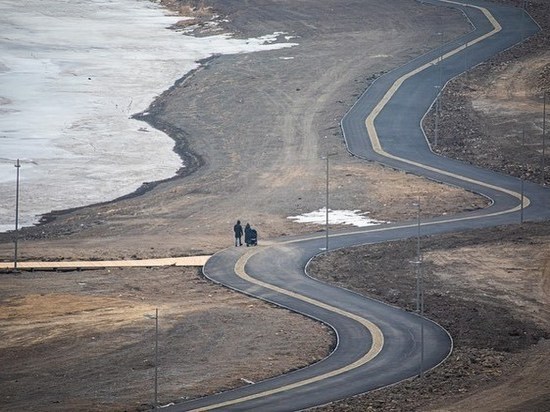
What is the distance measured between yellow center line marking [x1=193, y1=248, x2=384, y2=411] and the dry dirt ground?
6.20ft

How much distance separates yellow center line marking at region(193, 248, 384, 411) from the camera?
5169 centimetres

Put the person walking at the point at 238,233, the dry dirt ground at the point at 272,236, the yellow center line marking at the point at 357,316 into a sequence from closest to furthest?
the yellow center line marking at the point at 357,316, the dry dirt ground at the point at 272,236, the person walking at the point at 238,233

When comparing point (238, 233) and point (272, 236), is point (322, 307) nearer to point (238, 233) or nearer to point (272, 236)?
point (238, 233)

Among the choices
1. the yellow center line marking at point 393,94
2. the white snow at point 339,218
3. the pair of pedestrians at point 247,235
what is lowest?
the white snow at point 339,218

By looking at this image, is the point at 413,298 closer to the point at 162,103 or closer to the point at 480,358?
the point at 480,358

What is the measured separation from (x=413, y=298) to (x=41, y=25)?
9878 cm

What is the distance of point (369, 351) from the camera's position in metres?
57.4

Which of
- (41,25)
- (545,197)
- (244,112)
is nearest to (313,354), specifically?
(545,197)

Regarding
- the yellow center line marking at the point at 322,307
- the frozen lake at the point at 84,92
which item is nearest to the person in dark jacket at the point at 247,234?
the yellow center line marking at the point at 322,307

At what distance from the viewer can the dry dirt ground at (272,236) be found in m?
54.0

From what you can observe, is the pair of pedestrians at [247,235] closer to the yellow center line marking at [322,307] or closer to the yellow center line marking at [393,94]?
the yellow center line marking at [322,307]

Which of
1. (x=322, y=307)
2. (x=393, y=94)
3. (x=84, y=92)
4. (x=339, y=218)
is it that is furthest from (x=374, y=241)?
(x=84, y=92)

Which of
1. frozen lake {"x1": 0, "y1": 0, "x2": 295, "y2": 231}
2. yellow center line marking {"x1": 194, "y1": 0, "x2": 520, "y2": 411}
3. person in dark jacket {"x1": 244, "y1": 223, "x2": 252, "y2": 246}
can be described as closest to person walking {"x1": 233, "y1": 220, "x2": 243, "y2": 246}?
person in dark jacket {"x1": 244, "y1": 223, "x2": 252, "y2": 246}

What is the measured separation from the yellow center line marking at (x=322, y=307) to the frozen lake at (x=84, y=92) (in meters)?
20.5
